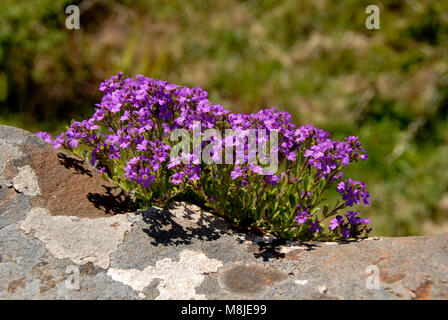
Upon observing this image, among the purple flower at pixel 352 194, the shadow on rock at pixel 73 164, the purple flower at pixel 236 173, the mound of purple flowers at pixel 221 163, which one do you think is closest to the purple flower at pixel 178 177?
the mound of purple flowers at pixel 221 163

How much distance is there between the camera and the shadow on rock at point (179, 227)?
3.39 meters

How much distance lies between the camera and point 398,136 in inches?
277

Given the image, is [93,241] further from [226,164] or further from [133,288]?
[226,164]

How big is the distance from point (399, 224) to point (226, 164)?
341cm

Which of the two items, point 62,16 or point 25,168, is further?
point 62,16

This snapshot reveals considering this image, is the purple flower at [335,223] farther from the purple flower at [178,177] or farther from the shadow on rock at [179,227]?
the purple flower at [178,177]

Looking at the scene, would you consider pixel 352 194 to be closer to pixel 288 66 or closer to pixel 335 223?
pixel 335 223

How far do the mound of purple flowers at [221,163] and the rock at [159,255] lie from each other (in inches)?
8.4

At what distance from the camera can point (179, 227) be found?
3492 millimetres

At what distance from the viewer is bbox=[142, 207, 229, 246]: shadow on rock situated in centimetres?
339

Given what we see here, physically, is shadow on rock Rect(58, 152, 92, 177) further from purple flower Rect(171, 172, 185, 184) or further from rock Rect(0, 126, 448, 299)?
purple flower Rect(171, 172, 185, 184)

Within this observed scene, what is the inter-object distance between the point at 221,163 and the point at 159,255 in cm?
82
